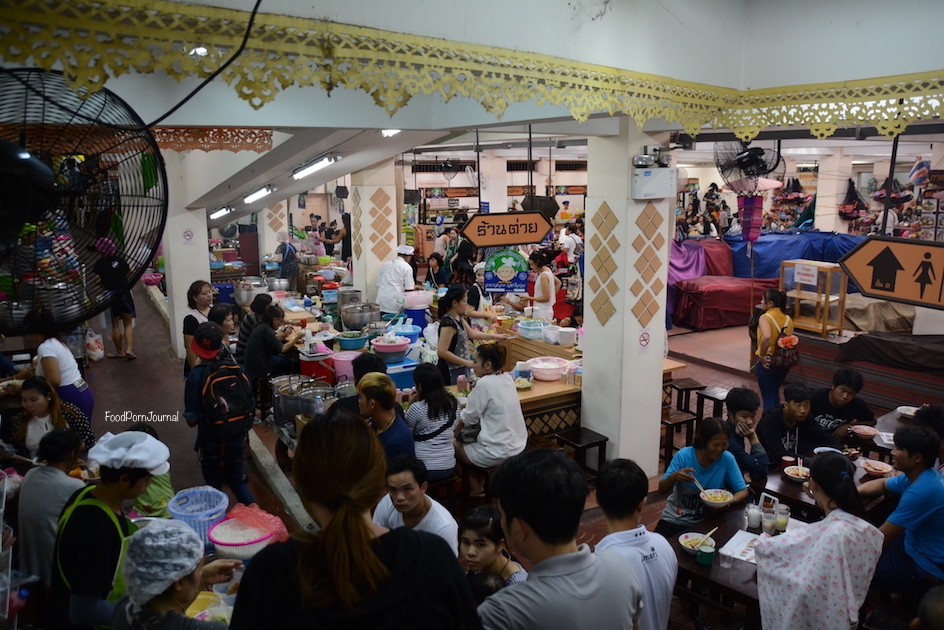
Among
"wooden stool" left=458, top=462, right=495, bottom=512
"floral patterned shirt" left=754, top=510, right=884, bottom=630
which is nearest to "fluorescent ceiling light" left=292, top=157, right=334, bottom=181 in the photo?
"wooden stool" left=458, top=462, right=495, bottom=512

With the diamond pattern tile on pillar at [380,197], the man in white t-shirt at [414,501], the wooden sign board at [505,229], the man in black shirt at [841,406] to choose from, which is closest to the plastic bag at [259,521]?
the man in white t-shirt at [414,501]

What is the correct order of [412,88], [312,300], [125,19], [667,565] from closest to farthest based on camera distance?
[125,19] → [667,565] → [412,88] → [312,300]

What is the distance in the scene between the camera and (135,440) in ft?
9.71

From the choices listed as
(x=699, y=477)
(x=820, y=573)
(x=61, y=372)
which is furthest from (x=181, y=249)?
(x=820, y=573)

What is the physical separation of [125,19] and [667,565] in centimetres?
281

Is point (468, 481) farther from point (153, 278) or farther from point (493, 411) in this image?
point (153, 278)

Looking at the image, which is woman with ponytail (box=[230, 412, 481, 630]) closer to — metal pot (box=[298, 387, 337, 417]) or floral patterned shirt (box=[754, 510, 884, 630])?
floral patterned shirt (box=[754, 510, 884, 630])

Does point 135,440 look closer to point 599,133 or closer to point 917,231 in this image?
point 599,133

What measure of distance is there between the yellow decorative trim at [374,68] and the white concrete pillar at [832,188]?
13.9 m

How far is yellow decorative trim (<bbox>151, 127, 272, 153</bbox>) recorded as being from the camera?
246 inches

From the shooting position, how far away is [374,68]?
112 inches

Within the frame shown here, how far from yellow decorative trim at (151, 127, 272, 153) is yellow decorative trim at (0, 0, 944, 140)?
127 inches

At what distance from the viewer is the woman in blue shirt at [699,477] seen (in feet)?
13.6

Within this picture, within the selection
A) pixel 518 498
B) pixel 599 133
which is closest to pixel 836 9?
pixel 599 133
